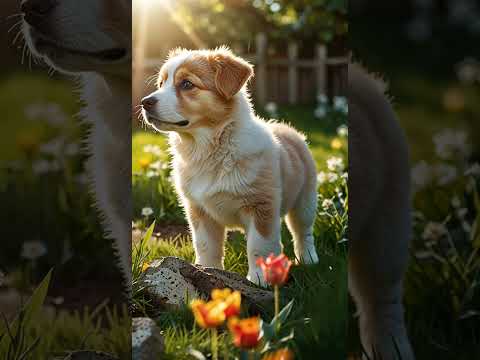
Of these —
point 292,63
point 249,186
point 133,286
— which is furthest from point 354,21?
point 292,63

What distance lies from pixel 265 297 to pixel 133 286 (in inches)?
20.2

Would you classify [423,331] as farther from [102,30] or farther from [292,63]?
[292,63]

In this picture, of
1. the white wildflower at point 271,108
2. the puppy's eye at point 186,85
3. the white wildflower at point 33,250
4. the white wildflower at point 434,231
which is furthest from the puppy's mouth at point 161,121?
the white wildflower at point 434,231

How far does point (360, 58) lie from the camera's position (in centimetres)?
220

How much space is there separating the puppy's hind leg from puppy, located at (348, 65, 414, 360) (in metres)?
0.38

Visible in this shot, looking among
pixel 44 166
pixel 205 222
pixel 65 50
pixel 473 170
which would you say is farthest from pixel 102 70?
pixel 473 170

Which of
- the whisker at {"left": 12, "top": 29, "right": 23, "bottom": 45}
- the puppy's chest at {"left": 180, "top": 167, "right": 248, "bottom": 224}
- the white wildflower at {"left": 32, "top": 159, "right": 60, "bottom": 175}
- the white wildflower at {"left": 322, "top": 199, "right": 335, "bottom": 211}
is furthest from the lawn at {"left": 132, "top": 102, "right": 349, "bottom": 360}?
the whisker at {"left": 12, "top": 29, "right": 23, "bottom": 45}

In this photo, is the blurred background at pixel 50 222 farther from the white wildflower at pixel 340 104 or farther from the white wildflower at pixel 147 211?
the white wildflower at pixel 340 104

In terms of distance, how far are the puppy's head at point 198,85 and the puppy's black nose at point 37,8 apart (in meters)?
0.53

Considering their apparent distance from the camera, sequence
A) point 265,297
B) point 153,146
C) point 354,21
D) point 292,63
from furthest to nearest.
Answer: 1. point 292,63
2. point 153,146
3. point 265,297
4. point 354,21

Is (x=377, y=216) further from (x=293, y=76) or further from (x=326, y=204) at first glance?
(x=293, y=76)

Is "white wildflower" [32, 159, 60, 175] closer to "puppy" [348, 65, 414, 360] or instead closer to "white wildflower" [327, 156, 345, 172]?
"puppy" [348, 65, 414, 360]

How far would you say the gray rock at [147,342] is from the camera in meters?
2.21

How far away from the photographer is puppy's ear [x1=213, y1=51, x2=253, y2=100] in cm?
263
